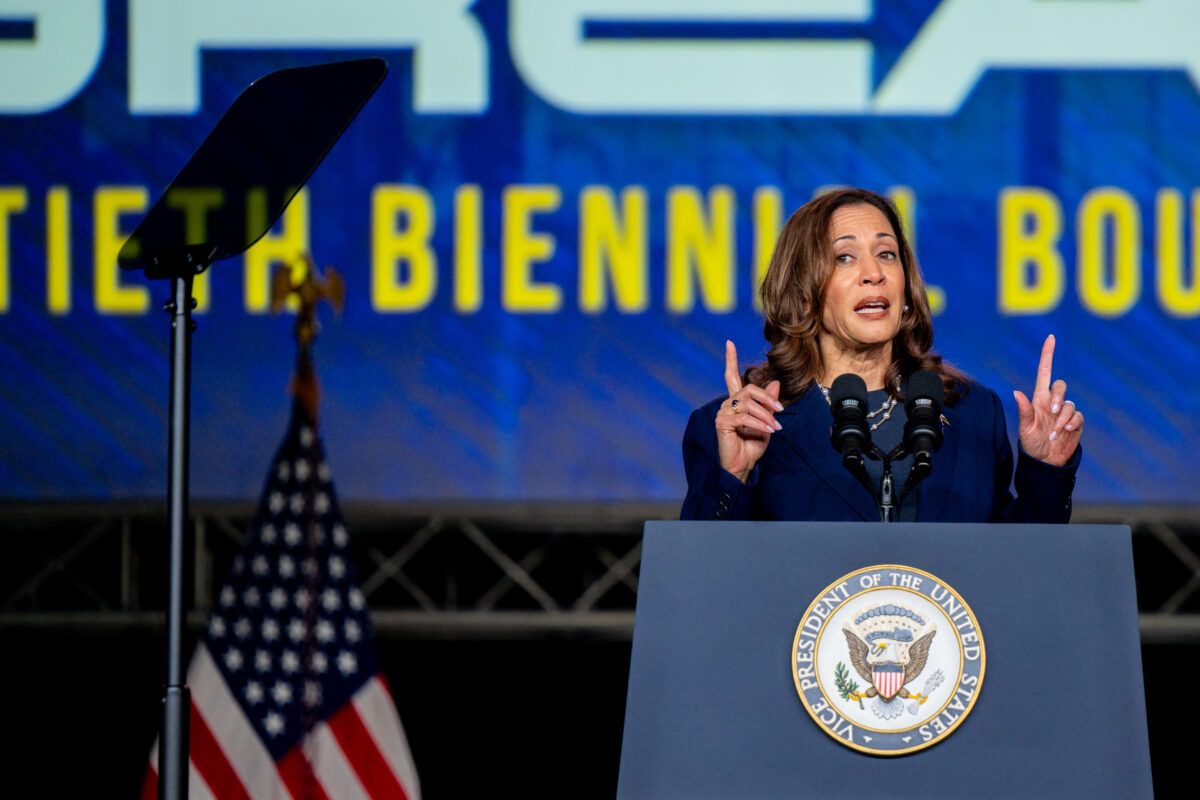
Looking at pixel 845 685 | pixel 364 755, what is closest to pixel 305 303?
pixel 364 755

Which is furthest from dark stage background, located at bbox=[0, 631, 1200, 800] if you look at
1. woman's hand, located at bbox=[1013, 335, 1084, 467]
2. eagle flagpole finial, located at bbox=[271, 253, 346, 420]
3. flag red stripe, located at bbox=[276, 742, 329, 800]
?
woman's hand, located at bbox=[1013, 335, 1084, 467]

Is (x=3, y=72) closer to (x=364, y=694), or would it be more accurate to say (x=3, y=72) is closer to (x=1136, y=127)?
(x=364, y=694)

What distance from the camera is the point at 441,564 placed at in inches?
174

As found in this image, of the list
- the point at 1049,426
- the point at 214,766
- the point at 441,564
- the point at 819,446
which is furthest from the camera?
the point at 441,564

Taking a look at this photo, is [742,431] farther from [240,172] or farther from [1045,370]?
[240,172]

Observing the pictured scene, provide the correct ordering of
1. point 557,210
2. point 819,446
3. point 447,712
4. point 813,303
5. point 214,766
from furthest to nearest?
1. point 447,712
2. point 557,210
3. point 214,766
4. point 813,303
5. point 819,446

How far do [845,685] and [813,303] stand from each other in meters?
0.73

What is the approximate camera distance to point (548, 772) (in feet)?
13.8

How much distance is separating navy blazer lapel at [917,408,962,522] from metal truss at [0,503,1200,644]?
88.3 inches

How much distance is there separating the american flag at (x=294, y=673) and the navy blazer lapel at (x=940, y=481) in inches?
89.2

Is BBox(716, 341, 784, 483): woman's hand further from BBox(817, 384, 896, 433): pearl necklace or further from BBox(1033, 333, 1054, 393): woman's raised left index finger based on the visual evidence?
BBox(1033, 333, 1054, 393): woman's raised left index finger

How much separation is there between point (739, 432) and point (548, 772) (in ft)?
9.25

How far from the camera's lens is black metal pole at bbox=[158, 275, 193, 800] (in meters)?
1.45

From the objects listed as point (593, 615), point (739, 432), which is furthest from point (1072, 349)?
point (739, 432)
